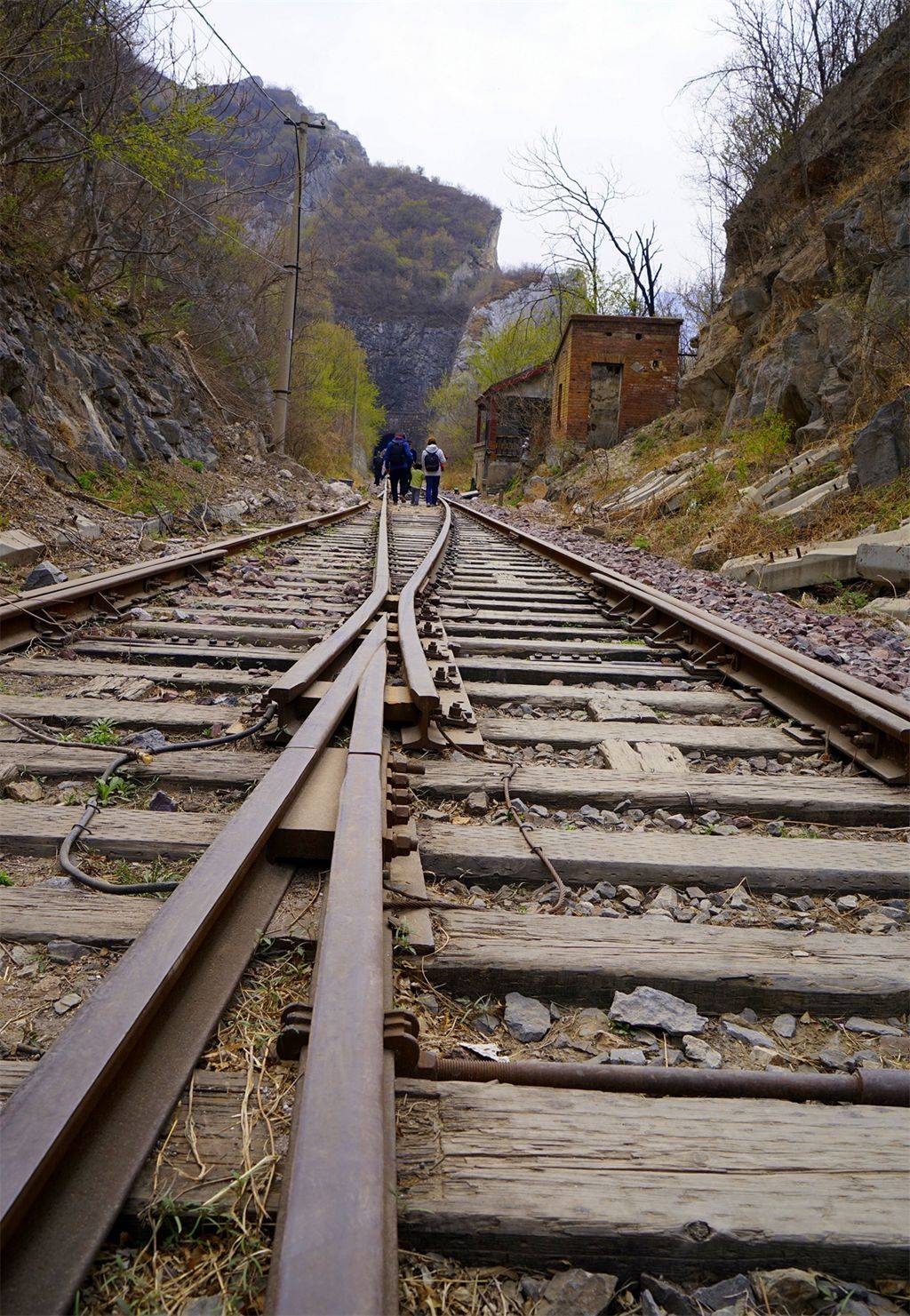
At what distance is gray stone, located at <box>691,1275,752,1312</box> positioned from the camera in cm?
109

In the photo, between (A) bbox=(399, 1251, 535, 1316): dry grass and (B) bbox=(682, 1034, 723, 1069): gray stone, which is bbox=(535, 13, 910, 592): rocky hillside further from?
(A) bbox=(399, 1251, 535, 1316): dry grass

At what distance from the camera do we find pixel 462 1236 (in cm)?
113

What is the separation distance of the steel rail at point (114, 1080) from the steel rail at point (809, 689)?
2242 millimetres

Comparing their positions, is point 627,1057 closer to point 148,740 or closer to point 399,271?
point 148,740

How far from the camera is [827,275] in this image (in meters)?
12.6

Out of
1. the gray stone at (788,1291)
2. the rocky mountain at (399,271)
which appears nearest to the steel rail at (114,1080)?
the gray stone at (788,1291)

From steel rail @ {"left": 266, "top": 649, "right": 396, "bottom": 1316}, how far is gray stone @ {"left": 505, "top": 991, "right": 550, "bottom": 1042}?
284mm

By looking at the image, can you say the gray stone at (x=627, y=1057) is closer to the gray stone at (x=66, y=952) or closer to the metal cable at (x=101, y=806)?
the metal cable at (x=101, y=806)

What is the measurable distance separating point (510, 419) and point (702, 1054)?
3643 centimetres

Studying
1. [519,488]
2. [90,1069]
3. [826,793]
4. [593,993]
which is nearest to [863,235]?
[826,793]

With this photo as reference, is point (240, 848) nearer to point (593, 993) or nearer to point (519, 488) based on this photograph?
point (593, 993)

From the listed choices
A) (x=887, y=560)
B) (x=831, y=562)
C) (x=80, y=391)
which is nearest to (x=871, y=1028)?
(x=887, y=560)

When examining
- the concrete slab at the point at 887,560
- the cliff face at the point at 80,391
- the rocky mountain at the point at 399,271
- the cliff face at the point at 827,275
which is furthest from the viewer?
the rocky mountain at the point at 399,271

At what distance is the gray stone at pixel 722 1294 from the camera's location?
3.59 feet
